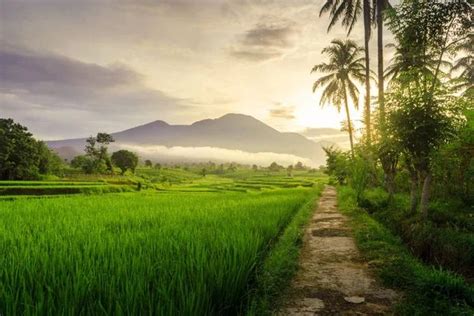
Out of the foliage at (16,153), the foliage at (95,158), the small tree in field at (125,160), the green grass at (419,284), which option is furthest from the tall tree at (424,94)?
the small tree in field at (125,160)

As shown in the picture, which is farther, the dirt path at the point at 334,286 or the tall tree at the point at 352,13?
the tall tree at the point at 352,13

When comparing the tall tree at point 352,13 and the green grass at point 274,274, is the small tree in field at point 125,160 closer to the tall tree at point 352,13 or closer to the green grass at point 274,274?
the tall tree at point 352,13

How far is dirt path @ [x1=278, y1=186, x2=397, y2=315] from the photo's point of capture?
404cm

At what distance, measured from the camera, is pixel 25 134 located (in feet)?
141

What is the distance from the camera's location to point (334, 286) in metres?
4.83

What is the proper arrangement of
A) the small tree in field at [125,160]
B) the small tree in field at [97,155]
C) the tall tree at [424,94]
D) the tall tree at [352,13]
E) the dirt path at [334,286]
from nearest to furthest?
the dirt path at [334,286] → the tall tree at [424,94] → the tall tree at [352,13] → the small tree in field at [97,155] → the small tree in field at [125,160]

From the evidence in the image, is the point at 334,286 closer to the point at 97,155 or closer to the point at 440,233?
the point at 440,233

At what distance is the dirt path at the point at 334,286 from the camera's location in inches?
159

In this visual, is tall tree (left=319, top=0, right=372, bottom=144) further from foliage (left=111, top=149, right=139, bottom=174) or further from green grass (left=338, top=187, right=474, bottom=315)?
foliage (left=111, top=149, right=139, bottom=174)

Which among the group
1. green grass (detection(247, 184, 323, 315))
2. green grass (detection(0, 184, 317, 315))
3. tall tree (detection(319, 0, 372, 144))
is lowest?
green grass (detection(247, 184, 323, 315))

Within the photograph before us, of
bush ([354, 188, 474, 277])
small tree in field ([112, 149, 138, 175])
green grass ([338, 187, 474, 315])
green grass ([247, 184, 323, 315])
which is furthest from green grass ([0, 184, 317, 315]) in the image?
small tree in field ([112, 149, 138, 175])

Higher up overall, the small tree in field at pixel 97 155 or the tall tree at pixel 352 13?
the tall tree at pixel 352 13

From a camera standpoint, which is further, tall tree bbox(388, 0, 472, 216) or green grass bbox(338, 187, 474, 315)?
tall tree bbox(388, 0, 472, 216)

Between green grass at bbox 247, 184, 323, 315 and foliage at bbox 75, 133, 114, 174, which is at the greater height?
foliage at bbox 75, 133, 114, 174
